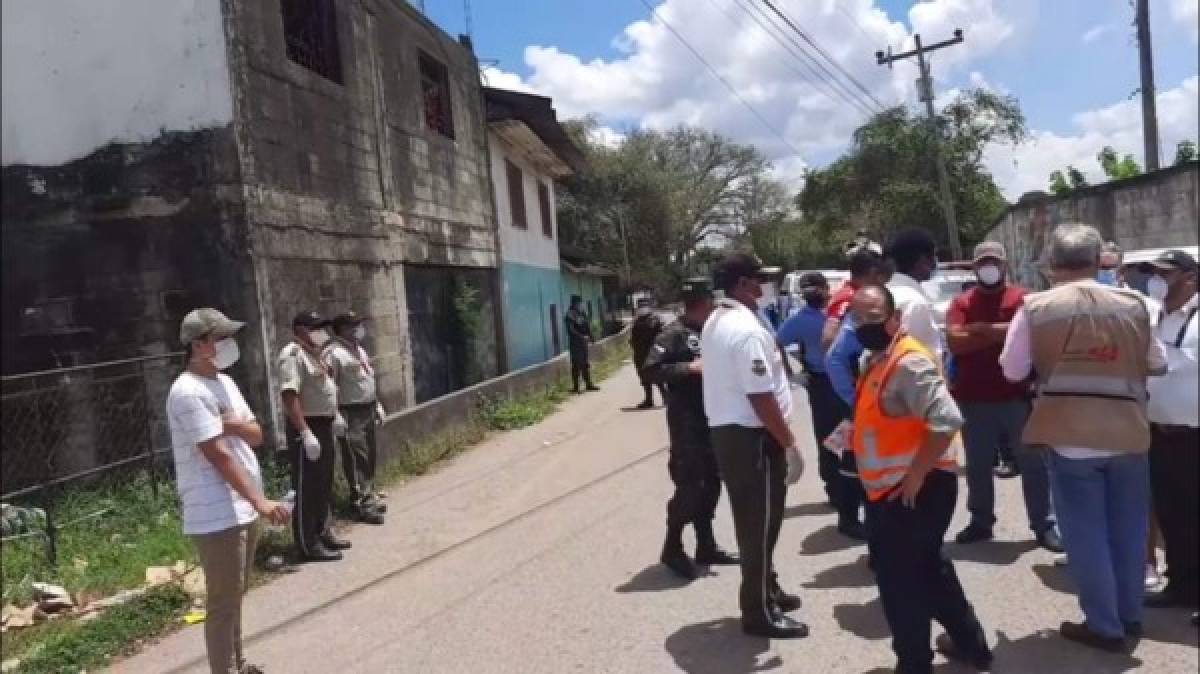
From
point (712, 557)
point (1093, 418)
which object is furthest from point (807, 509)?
point (1093, 418)

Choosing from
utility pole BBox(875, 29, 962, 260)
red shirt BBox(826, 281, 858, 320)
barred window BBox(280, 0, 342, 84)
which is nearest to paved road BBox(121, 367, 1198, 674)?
red shirt BBox(826, 281, 858, 320)

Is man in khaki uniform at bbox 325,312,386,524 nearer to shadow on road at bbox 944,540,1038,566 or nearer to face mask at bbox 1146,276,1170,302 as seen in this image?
shadow on road at bbox 944,540,1038,566

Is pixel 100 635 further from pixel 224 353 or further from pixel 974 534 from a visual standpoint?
pixel 974 534

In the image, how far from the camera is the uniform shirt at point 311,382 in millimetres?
6598

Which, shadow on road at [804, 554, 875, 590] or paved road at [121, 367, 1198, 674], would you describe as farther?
shadow on road at [804, 554, 875, 590]

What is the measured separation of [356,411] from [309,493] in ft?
3.67

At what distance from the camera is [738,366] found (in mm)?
4223

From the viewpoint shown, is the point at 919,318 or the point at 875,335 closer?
the point at 875,335

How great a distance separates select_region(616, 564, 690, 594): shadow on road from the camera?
526 cm

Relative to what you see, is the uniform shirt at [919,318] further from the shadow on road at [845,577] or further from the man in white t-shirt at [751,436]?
the shadow on road at [845,577]

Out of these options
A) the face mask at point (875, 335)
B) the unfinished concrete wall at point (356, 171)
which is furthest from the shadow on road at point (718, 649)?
the unfinished concrete wall at point (356, 171)

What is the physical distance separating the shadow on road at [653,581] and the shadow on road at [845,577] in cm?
71

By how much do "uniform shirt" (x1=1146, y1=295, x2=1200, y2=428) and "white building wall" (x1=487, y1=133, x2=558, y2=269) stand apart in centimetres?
1415

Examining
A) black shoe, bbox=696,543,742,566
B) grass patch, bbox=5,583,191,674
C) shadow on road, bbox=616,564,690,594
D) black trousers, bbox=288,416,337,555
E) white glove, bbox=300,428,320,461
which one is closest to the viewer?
grass patch, bbox=5,583,191,674
